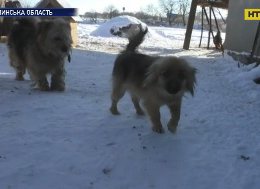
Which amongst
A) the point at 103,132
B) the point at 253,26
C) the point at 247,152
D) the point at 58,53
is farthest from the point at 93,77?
the point at 253,26

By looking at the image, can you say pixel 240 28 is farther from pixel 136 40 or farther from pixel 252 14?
pixel 136 40

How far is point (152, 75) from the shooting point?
5.83 meters

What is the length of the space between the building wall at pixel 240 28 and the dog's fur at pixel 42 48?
9.50 m

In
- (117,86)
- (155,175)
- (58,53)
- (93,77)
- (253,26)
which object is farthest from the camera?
(253,26)

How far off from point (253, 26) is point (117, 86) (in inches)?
422

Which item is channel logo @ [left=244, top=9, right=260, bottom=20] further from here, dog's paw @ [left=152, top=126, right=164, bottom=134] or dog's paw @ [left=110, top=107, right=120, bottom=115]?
dog's paw @ [left=152, top=126, right=164, bottom=134]

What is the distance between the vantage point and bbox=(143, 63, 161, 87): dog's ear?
18.9 feet

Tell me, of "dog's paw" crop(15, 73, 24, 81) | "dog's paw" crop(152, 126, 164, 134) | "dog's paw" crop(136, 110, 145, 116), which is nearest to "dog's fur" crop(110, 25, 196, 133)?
"dog's paw" crop(152, 126, 164, 134)

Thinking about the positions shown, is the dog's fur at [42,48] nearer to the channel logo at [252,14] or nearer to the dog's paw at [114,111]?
the dog's paw at [114,111]

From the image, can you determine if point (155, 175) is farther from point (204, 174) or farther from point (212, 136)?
point (212, 136)

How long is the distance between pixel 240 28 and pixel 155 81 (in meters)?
12.8

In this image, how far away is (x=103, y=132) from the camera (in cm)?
609

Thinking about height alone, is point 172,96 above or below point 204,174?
above

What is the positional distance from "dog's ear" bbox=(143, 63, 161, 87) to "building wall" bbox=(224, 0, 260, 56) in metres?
11.1
